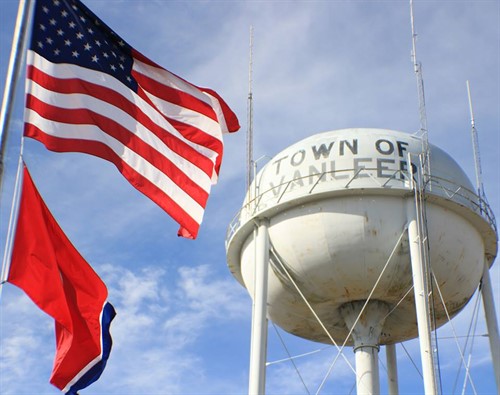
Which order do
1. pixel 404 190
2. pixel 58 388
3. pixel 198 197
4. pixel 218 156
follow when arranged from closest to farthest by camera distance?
pixel 58 388 → pixel 198 197 → pixel 218 156 → pixel 404 190

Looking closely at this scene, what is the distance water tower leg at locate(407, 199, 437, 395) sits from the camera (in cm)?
1755

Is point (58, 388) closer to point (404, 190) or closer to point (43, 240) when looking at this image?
point (43, 240)

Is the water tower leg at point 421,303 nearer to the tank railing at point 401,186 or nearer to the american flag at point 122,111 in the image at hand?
the tank railing at point 401,186

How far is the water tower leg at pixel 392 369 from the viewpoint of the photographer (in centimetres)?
2312

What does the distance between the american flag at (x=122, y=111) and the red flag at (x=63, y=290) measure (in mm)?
1161

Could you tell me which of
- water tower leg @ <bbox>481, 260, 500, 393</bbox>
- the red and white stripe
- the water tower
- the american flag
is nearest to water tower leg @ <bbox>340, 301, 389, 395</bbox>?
the water tower

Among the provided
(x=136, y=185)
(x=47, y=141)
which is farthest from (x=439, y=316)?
(x=47, y=141)

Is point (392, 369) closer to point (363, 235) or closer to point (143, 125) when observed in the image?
point (363, 235)

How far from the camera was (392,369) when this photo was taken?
2344cm

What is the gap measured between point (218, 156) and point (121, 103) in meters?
1.91

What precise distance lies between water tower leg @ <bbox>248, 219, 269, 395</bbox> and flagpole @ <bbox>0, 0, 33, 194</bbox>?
11980mm

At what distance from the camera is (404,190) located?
19.4m

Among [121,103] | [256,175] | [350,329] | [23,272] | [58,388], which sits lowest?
[58,388]

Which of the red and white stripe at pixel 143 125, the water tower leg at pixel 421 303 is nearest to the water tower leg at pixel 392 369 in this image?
the water tower leg at pixel 421 303
